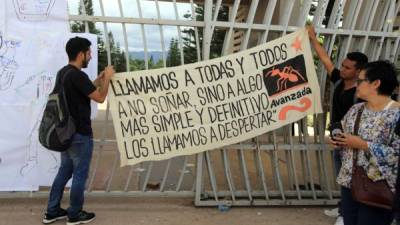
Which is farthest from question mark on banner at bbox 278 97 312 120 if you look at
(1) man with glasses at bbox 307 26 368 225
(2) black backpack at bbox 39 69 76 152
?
(2) black backpack at bbox 39 69 76 152

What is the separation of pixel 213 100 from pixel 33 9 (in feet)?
6.40

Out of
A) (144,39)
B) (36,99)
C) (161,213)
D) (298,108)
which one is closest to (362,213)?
(298,108)

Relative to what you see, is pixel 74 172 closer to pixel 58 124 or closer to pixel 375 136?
pixel 58 124

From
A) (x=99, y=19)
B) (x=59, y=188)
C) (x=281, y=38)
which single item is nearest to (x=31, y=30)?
(x=99, y=19)

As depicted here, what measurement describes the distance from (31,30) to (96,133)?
15.4ft

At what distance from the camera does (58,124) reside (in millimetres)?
3900

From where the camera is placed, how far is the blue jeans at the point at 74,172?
4047 millimetres

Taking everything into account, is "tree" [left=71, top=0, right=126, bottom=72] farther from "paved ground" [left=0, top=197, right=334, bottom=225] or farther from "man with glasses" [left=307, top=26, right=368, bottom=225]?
"man with glasses" [left=307, top=26, right=368, bottom=225]

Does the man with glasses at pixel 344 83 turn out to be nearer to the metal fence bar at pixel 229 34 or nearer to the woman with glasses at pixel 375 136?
the metal fence bar at pixel 229 34

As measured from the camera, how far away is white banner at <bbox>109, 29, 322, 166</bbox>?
4.34m

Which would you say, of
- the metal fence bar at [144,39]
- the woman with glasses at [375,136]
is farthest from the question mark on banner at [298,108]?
the woman with glasses at [375,136]

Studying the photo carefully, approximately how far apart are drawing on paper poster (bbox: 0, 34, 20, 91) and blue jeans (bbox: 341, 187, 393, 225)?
3191 millimetres

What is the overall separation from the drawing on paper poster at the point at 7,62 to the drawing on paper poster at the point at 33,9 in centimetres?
27

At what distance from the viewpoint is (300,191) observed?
16.4 ft
